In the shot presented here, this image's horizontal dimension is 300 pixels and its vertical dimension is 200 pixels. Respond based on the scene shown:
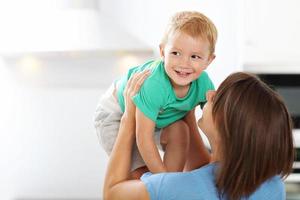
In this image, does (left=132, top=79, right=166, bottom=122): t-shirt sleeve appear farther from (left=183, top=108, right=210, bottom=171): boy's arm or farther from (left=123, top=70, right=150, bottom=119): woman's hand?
(left=183, top=108, right=210, bottom=171): boy's arm

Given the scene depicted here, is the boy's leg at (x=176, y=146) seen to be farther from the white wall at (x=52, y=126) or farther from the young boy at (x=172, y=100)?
the white wall at (x=52, y=126)

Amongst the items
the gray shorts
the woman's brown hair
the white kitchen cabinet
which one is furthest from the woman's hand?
the white kitchen cabinet

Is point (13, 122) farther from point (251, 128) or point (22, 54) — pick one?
point (251, 128)

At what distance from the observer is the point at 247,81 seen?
961 millimetres

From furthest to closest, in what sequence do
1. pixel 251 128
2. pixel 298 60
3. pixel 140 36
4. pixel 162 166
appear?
pixel 140 36, pixel 298 60, pixel 162 166, pixel 251 128

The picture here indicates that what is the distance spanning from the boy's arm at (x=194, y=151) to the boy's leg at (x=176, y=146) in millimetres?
61

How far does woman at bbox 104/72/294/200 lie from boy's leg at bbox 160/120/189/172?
0.18 metres

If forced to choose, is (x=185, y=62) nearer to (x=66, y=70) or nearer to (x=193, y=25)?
(x=193, y=25)

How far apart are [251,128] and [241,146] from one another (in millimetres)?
39

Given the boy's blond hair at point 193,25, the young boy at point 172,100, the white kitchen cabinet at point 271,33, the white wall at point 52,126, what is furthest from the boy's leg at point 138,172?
the white wall at point 52,126

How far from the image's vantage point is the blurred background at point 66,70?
241 cm

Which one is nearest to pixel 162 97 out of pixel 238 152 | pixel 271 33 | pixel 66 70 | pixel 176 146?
pixel 176 146

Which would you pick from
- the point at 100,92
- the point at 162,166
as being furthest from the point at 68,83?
the point at 162,166

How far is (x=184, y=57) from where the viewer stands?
111cm
